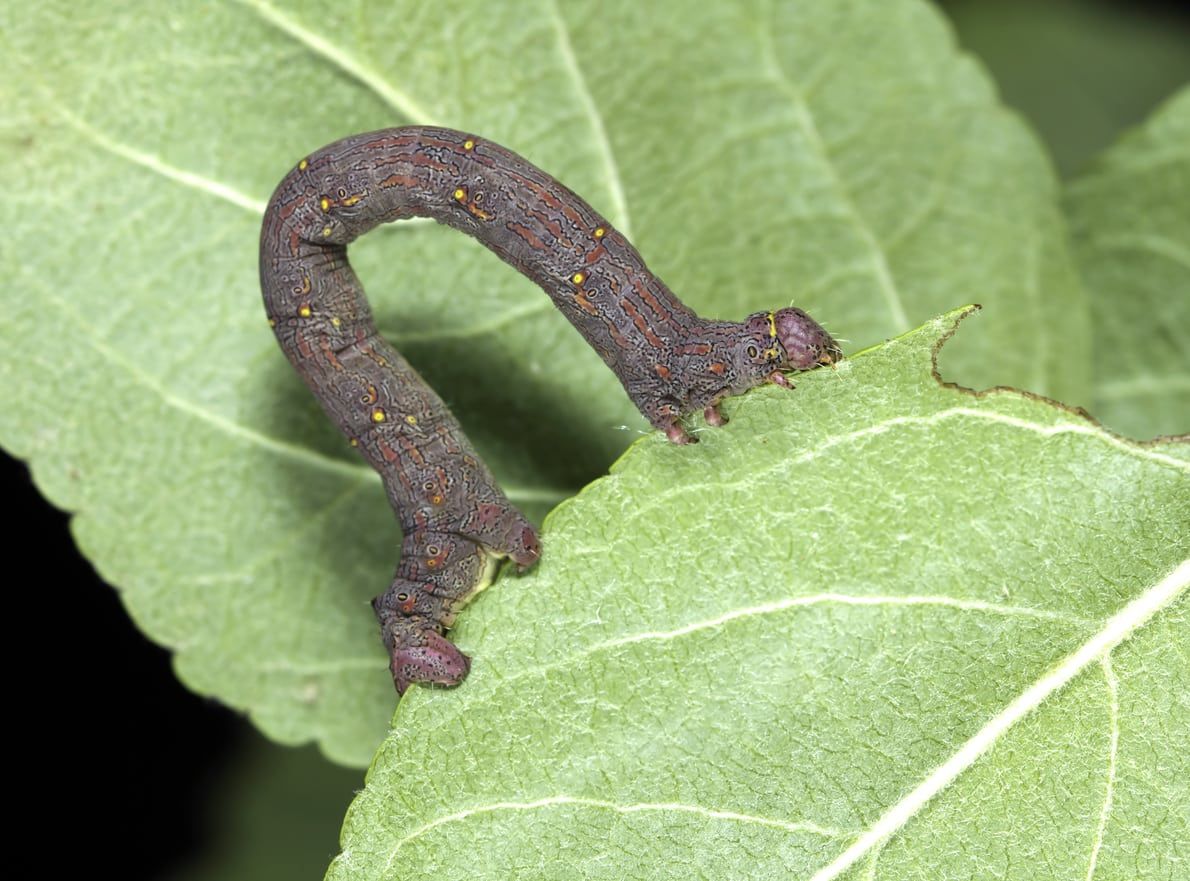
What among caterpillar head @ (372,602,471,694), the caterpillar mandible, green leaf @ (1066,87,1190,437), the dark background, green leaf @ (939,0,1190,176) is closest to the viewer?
caterpillar head @ (372,602,471,694)

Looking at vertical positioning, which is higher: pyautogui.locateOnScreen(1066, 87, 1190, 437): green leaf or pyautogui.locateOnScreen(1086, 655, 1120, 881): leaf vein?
pyautogui.locateOnScreen(1066, 87, 1190, 437): green leaf

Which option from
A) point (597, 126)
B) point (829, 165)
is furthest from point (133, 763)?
point (829, 165)

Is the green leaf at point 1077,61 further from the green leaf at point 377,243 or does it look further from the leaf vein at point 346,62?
the leaf vein at point 346,62

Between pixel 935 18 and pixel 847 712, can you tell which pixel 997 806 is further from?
pixel 935 18

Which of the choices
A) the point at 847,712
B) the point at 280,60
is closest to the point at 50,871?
the point at 280,60

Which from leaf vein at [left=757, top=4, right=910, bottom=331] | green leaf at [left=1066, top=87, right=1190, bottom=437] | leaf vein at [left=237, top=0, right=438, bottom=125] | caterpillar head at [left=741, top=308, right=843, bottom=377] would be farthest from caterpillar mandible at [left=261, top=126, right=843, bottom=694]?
green leaf at [left=1066, top=87, right=1190, bottom=437]

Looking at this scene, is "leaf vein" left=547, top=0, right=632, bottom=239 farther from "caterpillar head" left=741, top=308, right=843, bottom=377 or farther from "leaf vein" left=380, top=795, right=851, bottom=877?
"leaf vein" left=380, top=795, right=851, bottom=877

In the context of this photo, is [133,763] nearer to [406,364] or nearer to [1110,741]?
[406,364]
